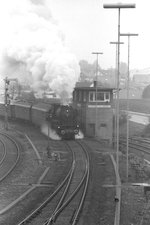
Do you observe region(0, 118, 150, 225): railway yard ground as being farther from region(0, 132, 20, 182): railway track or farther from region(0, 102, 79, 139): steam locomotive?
region(0, 102, 79, 139): steam locomotive

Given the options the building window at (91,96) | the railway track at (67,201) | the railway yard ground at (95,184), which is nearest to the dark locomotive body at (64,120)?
the railway yard ground at (95,184)

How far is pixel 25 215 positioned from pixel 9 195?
4.12 meters

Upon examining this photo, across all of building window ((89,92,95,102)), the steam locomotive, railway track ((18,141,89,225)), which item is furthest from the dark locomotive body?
railway track ((18,141,89,225))

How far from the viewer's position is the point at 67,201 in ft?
66.4

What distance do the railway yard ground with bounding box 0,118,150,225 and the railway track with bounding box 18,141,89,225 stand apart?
1.08 feet

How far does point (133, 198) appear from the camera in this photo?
72.0 feet

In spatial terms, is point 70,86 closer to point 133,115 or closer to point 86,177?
point 86,177

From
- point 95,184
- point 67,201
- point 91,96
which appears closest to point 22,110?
point 91,96

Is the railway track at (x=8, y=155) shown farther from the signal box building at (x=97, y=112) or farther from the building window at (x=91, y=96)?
the building window at (x=91, y=96)

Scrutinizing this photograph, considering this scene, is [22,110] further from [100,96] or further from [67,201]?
[67,201]

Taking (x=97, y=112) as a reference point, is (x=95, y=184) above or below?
below

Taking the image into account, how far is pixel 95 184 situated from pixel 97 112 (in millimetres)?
23606

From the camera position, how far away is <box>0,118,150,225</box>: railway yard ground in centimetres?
1827

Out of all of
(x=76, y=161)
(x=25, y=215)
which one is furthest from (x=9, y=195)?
(x=76, y=161)
